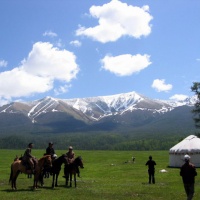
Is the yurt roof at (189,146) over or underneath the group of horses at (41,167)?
over

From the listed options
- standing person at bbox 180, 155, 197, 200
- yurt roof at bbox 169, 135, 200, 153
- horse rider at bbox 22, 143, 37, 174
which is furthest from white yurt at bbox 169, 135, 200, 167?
standing person at bbox 180, 155, 197, 200

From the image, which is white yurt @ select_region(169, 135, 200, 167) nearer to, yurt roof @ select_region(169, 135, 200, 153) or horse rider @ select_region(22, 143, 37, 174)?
yurt roof @ select_region(169, 135, 200, 153)

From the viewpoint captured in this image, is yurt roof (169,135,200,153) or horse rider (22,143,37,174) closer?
horse rider (22,143,37,174)

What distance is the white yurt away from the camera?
161 ft

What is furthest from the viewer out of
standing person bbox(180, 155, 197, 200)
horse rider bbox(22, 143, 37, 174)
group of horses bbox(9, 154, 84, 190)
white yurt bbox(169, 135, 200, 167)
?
white yurt bbox(169, 135, 200, 167)

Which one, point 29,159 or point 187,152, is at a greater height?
point 29,159

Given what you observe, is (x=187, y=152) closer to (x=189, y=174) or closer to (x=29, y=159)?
(x=29, y=159)

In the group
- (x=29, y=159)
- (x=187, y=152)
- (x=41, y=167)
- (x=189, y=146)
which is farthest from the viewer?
(x=189, y=146)

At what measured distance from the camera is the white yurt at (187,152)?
49.0 m

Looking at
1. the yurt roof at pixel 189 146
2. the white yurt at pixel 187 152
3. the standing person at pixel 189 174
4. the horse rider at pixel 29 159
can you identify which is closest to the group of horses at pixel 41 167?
the horse rider at pixel 29 159

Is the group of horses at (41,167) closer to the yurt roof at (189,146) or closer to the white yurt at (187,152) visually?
the white yurt at (187,152)

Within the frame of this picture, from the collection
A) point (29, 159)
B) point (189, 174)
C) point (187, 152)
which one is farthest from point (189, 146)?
point (189, 174)

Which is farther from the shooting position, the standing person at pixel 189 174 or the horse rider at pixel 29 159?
the horse rider at pixel 29 159

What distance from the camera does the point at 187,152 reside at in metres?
49.2
